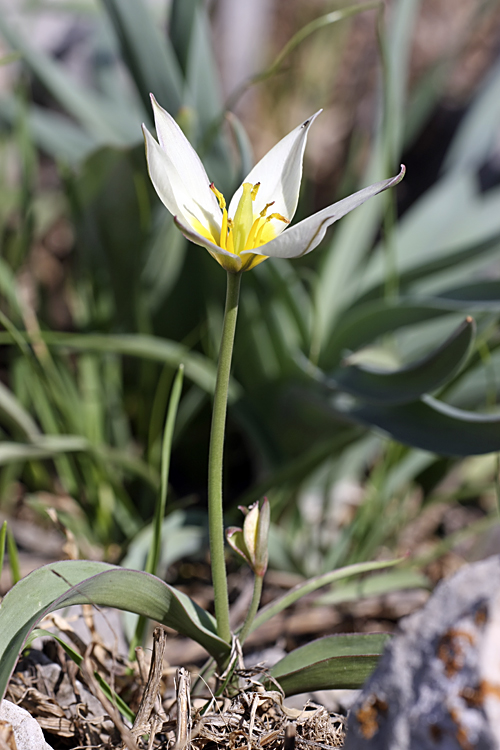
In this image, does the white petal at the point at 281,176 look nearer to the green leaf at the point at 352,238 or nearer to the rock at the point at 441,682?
the rock at the point at 441,682

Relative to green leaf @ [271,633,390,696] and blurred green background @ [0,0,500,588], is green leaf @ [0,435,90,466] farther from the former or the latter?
green leaf @ [271,633,390,696]

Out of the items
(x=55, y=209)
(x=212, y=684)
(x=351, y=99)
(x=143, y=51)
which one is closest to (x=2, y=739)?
(x=212, y=684)

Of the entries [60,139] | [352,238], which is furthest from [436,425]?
[60,139]

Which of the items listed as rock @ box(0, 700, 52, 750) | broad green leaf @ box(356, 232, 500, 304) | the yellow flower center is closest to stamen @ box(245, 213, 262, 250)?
the yellow flower center

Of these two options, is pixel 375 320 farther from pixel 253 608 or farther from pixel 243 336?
pixel 253 608

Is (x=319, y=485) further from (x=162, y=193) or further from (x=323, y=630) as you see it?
(x=162, y=193)

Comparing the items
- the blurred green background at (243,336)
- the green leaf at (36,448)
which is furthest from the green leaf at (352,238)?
the green leaf at (36,448)
